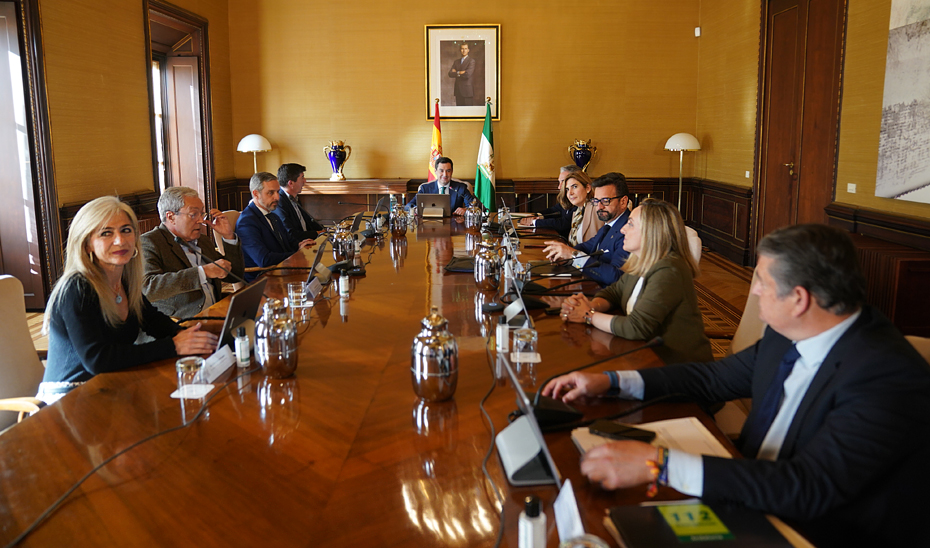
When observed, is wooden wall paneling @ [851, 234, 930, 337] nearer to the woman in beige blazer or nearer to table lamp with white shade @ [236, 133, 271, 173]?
the woman in beige blazer

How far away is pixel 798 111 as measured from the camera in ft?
20.3

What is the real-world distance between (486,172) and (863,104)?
12.4 ft

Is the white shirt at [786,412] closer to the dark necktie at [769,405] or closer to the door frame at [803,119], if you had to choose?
the dark necktie at [769,405]

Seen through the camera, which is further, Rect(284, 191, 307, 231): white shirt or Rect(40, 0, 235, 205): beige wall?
Rect(284, 191, 307, 231): white shirt

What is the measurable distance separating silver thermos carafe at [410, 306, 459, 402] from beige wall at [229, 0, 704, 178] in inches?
289

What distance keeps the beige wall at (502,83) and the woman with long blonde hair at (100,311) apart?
663cm

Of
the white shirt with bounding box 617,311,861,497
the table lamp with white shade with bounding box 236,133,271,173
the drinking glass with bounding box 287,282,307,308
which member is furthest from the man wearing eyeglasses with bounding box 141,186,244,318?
the table lamp with white shade with bounding box 236,133,271,173

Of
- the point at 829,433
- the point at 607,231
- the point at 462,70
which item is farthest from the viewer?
the point at 462,70

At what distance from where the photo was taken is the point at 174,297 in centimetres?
340

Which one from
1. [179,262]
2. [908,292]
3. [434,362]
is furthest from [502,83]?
[434,362]

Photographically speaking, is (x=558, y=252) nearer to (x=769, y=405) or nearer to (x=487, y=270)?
(x=487, y=270)

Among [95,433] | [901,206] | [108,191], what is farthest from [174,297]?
[901,206]

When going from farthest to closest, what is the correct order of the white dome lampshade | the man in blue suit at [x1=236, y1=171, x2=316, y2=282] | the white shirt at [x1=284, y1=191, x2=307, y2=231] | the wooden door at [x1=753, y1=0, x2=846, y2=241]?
the white dome lampshade
the white shirt at [x1=284, y1=191, x2=307, y2=231]
the wooden door at [x1=753, y1=0, x2=846, y2=241]
the man in blue suit at [x1=236, y1=171, x2=316, y2=282]

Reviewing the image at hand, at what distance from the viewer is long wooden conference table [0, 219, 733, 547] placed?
3.93 feet
